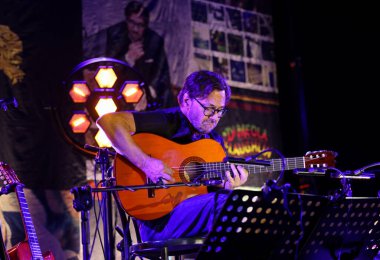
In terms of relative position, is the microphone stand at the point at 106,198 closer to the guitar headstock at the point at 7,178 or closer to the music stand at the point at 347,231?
the guitar headstock at the point at 7,178

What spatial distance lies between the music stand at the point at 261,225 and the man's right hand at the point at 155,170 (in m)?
1.00

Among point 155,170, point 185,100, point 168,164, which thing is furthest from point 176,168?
point 185,100

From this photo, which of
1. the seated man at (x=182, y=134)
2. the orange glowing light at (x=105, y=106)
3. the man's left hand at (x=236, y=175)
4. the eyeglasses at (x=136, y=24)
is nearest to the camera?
the seated man at (x=182, y=134)

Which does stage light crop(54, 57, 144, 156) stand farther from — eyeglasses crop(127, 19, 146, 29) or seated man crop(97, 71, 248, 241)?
seated man crop(97, 71, 248, 241)

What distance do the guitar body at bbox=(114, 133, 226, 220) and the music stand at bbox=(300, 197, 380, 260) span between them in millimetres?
1040

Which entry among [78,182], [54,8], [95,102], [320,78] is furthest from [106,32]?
[320,78]

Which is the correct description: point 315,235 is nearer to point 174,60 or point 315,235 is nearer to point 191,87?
point 191,87

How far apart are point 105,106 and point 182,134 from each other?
1.37 metres

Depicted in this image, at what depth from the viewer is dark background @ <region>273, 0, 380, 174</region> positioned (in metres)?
6.29

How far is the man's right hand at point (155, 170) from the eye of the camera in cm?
354

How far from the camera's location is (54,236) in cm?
493

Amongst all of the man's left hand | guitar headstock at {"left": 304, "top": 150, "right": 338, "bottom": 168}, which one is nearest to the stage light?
the man's left hand

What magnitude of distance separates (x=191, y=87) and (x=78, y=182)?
192 centimetres

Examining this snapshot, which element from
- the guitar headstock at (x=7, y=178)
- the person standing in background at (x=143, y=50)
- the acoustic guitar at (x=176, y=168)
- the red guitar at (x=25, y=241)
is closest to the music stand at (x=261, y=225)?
the acoustic guitar at (x=176, y=168)
